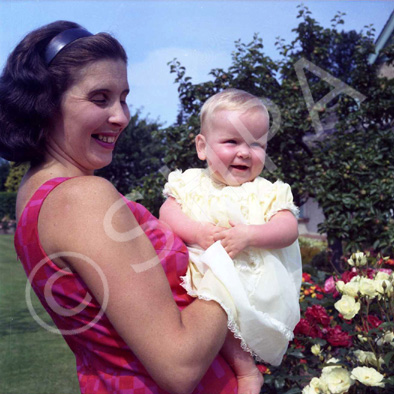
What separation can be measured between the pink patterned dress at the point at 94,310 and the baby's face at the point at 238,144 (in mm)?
482

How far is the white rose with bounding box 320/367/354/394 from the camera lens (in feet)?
5.74

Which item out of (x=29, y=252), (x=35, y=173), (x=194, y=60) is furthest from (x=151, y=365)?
(x=194, y=60)

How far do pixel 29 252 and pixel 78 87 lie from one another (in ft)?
1.45

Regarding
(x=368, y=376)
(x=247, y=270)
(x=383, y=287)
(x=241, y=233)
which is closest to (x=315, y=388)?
(x=368, y=376)

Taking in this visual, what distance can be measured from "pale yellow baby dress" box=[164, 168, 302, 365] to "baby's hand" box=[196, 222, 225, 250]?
3cm

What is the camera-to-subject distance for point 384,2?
16.9ft

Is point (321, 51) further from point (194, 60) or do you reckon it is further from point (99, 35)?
point (99, 35)

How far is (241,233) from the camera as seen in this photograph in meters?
1.40

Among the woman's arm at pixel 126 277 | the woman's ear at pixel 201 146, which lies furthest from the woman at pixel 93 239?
the woman's ear at pixel 201 146

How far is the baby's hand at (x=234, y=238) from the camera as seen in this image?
1383 mm

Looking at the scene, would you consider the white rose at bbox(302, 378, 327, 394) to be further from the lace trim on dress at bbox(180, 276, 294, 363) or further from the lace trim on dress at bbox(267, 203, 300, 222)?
the lace trim on dress at bbox(267, 203, 300, 222)

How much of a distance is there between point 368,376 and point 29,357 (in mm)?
4428

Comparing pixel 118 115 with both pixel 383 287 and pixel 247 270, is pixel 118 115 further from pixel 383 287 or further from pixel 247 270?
pixel 383 287

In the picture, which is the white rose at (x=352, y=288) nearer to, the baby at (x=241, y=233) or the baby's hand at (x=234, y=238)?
the baby at (x=241, y=233)
